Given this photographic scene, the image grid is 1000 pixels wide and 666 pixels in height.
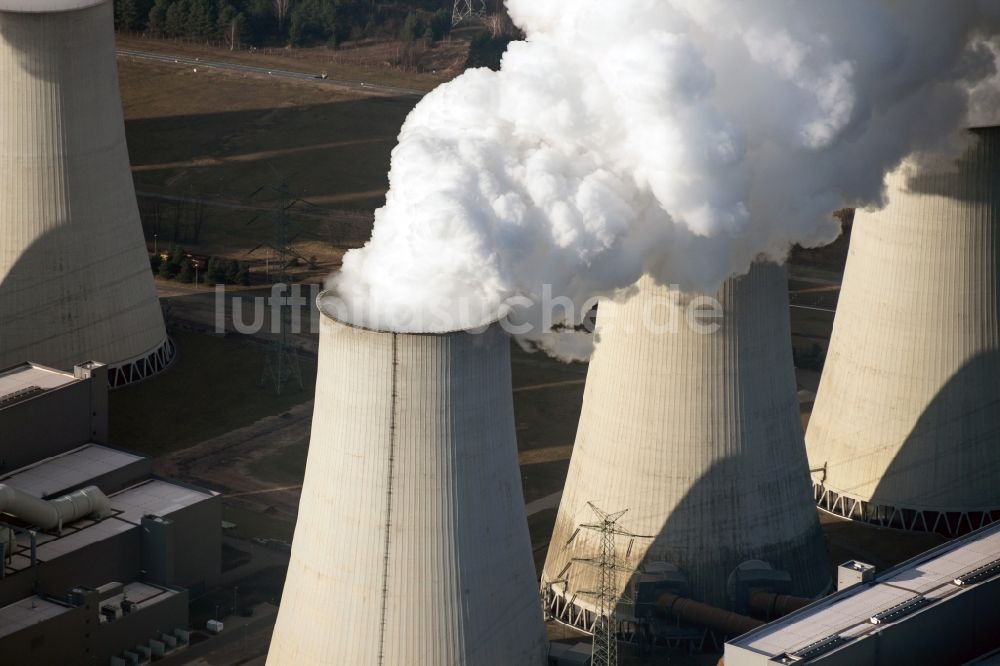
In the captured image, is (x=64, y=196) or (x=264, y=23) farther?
(x=264, y=23)

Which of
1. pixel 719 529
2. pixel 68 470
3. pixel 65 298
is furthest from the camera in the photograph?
pixel 65 298

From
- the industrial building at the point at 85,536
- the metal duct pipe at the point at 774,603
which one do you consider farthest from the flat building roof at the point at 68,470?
Result: the metal duct pipe at the point at 774,603

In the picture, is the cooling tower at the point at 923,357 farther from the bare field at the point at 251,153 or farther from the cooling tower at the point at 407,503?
the bare field at the point at 251,153

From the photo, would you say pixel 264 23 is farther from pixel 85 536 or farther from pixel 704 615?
pixel 704 615

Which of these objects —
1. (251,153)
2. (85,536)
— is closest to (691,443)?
(85,536)

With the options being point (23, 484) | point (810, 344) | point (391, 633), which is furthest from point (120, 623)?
point (810, 344)

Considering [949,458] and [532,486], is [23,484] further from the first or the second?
[949,458]
